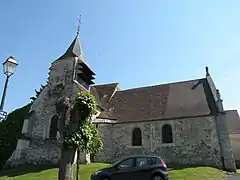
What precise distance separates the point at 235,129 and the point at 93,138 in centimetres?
2526

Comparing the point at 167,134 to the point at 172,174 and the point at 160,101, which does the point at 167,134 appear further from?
the point at 172,174

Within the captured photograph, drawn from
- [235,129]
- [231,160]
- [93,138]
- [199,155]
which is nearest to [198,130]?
[199,155]

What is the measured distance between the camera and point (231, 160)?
Result: 2116 centimetres

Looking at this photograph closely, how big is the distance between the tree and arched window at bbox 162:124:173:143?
31.1 ft

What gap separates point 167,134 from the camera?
23938mm

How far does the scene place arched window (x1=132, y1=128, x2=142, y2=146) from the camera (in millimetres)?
24609

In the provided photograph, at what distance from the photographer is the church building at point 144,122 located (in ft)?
73.6

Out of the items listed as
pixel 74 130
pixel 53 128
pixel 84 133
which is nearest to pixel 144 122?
pixel 53 128

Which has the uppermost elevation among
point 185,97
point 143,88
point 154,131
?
point 143,88

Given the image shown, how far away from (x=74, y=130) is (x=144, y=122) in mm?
10952

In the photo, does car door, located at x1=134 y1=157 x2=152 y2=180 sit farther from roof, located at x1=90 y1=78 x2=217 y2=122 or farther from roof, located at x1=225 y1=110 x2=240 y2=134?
roof, located at x1=225 y1=110 x2=240 y2=134

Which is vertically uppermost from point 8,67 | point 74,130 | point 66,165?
point 8,67

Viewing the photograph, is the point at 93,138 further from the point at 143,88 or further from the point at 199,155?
the point at 143,88

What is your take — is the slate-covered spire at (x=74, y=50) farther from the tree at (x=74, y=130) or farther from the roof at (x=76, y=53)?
the tree at (x=74, y=130)
